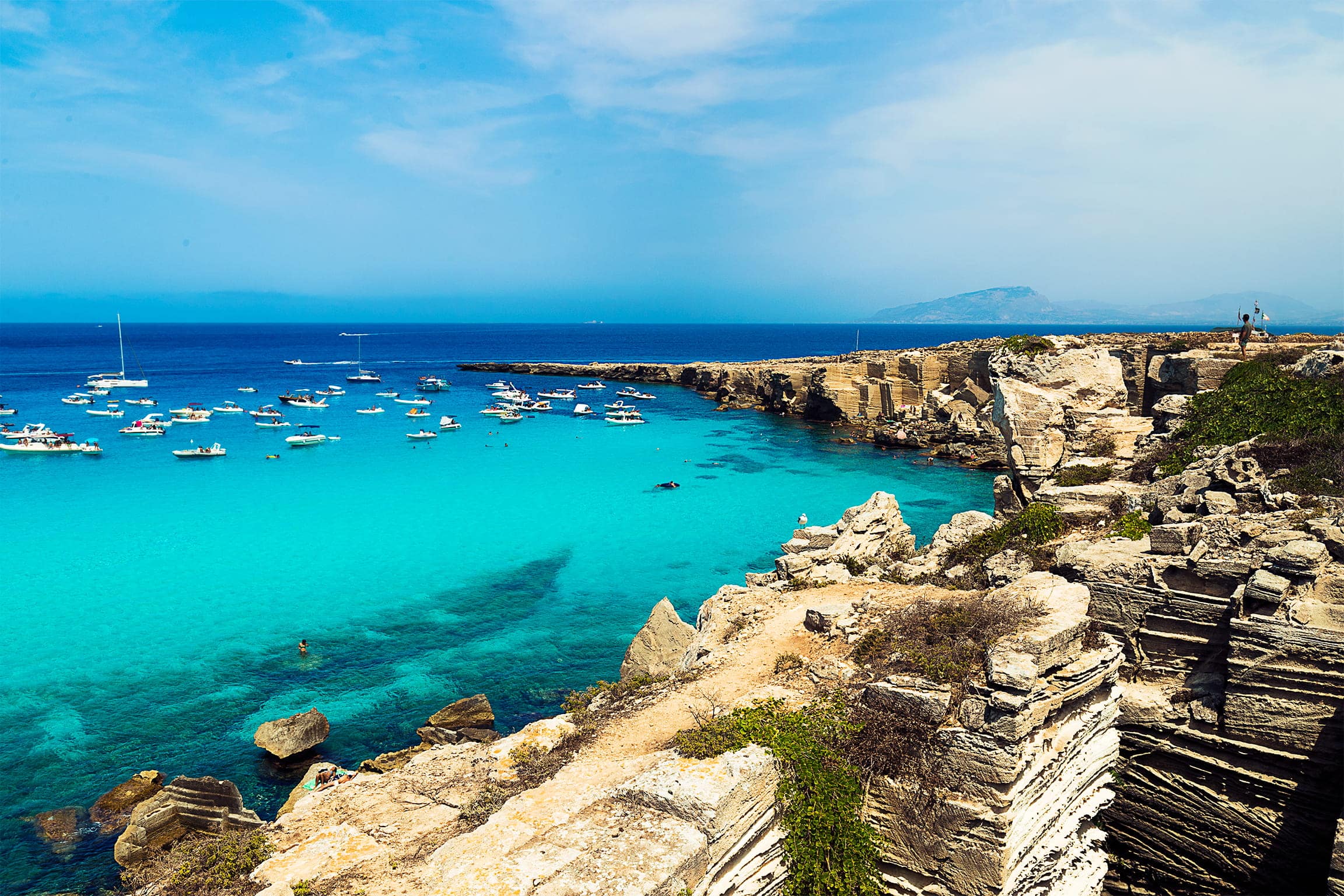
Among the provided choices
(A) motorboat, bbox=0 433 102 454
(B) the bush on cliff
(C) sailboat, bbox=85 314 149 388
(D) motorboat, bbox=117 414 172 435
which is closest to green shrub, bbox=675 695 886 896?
(B) the bush on cliff

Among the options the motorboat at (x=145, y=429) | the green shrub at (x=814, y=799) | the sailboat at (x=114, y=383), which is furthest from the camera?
the sailboat at (x=114, y=383)

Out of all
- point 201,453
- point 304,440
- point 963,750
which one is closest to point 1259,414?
point 963,750

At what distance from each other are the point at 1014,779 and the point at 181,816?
14893 millimetres

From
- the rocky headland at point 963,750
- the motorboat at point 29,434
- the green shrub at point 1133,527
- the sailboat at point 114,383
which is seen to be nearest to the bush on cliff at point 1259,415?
the rocky headland at point 963,750

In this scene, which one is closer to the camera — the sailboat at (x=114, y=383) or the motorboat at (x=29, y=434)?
the motorboat at (x=29, y=434)

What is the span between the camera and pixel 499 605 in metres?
25.2

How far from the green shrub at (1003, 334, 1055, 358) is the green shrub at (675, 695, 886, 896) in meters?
20.8

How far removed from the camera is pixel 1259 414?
59.1 feet

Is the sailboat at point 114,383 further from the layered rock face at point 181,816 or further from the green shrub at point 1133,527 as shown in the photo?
the green shrub at point 1133,527

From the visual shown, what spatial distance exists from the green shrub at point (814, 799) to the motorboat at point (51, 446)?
185ft

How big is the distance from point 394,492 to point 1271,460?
38.4 metres

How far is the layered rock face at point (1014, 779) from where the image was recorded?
874 cm

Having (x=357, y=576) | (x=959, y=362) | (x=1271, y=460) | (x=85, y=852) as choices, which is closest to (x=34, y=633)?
(x=357, y=576)

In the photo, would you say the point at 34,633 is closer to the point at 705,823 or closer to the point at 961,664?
the point at 705,823
